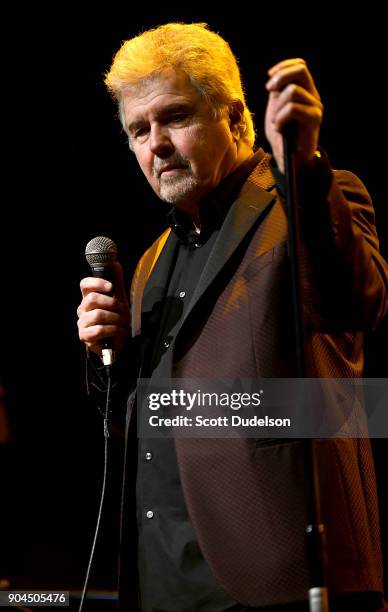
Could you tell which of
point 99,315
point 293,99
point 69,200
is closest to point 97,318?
point 99,315

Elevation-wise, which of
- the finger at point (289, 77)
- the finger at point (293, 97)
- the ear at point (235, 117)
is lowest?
the finger at point (293, 97)

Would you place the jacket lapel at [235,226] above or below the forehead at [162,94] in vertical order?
below

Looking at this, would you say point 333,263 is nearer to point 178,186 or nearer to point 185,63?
point 178,186

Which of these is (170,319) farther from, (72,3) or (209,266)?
(72,3)

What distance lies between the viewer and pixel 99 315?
1771 mm

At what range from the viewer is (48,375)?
3250 millimetres

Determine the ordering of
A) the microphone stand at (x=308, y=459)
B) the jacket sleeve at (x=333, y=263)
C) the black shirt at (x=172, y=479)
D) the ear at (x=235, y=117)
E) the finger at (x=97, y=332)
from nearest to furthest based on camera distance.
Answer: the microphone stand at (x=308, y=459) < the jacket sleeve at (x=333, y=263) < the black shirt at (x=172, y=479) < the finger at (x=97, y=332) < the ear at (x=235, y=117)

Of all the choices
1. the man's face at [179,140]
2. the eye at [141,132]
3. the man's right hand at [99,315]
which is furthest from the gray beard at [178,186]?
the man's right hand at [99,315]

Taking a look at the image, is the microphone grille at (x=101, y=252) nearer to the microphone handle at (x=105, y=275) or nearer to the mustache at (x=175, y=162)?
the microphone handle at (x=105, y=275)

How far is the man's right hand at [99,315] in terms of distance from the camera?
1.77m

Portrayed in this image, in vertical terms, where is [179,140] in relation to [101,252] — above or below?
above

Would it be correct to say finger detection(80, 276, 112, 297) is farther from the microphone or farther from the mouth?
the mouth

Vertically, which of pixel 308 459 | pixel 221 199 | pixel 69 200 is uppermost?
pixel 69 200

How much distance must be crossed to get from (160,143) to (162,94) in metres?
0.12
